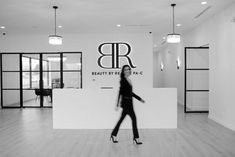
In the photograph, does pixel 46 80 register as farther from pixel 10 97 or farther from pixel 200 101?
pixel 200 101

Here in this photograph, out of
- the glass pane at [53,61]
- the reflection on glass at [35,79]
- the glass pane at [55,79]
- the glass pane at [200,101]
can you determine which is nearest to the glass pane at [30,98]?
the reflection on glass at [35,79]

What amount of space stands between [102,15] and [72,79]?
400cm

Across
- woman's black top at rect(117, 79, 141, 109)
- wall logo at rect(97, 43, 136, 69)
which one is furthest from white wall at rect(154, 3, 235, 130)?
wall logo at rect(97, 43, 136, 69)

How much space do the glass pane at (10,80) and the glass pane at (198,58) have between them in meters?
7.72

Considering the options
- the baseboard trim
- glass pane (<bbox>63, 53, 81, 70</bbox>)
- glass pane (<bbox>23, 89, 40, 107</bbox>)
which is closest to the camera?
the baseboard trim

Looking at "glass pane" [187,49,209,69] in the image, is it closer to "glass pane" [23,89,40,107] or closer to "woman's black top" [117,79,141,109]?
"woman's black top" [117,79,141,109]

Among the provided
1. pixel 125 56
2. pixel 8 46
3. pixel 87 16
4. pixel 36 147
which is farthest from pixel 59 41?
pixel 8 46

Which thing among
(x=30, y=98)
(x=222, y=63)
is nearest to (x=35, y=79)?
(x=30, y=98)

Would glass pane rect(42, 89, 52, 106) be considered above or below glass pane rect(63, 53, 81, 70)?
below

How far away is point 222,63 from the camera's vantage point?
255 inches

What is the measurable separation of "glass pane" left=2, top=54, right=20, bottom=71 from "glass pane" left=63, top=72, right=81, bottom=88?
2.31 m

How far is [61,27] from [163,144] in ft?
19.8

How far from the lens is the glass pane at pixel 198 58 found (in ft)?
28.3

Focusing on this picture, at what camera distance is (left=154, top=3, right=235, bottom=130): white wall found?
593cm
